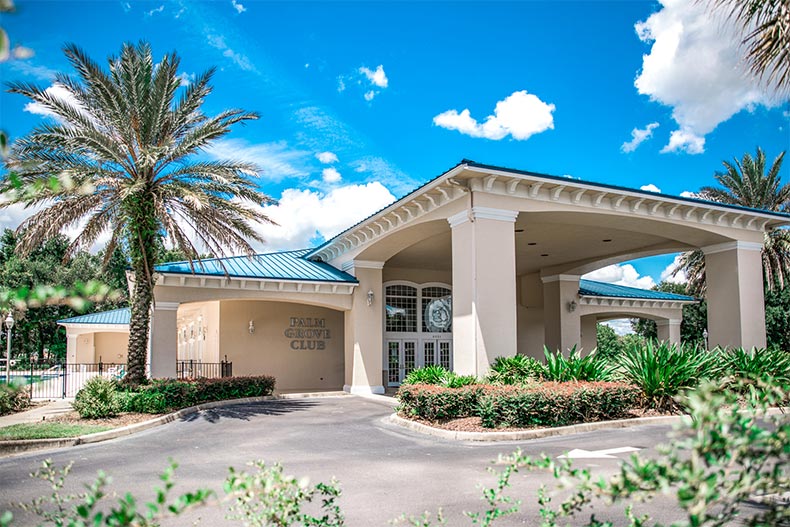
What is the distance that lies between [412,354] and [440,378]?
11.2m

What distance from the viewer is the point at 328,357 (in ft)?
84.1

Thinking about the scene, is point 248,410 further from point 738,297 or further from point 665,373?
point 738,297

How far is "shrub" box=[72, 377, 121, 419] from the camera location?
46.1ft

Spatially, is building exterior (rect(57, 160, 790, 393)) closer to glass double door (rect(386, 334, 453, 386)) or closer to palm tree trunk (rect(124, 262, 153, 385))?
glass double door (rect(386, 334, 453, 386))

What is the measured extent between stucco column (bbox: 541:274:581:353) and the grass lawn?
60.3 ft

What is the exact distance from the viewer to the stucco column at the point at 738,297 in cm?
A: 1792

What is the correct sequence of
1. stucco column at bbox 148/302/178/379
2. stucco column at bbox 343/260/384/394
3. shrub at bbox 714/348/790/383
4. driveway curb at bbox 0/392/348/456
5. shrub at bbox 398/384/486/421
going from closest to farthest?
driveway curb at bbox 0/392/348/456 → shrub at bbox 398/384/486/421 → shrub at bbox 714/348/790/383 → stucco column at bbox 148/302/178/379 → stucco column at bbox 343/260/384/394

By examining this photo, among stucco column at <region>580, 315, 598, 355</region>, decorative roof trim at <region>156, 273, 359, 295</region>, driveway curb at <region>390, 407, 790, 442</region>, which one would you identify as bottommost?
driveway curb at <region>390, 407, 790, 442</region>

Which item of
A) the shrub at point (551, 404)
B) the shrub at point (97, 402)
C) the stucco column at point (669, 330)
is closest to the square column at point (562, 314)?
the stucco column at point (669, 330)

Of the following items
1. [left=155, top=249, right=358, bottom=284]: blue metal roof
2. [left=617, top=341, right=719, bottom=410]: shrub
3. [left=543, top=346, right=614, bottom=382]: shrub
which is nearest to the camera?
[left=617, top=341, right=719, bottom=410]: shrub

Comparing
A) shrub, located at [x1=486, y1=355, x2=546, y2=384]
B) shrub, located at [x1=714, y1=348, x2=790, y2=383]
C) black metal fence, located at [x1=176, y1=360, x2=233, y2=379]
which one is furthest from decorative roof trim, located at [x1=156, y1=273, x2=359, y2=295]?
shrub, located at [x1=714, y1=348, x2=790, y2=383]

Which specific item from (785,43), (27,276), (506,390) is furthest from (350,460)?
(27,276)

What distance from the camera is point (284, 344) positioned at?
24.6 meters

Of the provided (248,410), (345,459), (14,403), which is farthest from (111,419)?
(345,459)
